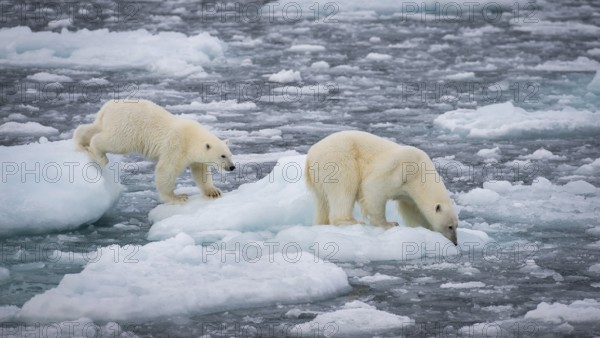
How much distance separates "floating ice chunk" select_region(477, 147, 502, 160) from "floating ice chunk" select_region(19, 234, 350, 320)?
3.94 meters

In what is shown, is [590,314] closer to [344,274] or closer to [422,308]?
[422,308]

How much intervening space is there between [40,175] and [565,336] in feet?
12.7

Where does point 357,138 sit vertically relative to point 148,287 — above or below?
above

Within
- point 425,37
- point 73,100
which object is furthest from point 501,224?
point 425,37

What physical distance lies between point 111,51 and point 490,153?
767 centimetres

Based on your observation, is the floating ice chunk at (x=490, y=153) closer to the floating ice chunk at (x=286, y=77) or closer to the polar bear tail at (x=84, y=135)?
the polar bear tail at (x=84, y=135)

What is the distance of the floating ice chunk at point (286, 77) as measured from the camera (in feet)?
45.1

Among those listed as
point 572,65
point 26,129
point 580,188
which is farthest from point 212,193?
point 572,65

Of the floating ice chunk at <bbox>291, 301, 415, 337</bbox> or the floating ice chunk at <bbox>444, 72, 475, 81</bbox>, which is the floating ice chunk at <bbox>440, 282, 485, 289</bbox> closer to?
the floating ice chunk at <bbox>291, 301, 415, 337</bbox>

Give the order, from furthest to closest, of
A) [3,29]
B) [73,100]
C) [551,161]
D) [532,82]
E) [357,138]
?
[3,29], [532,82], [73,100], [551,161], [357,138]

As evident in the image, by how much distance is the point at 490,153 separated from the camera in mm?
9539

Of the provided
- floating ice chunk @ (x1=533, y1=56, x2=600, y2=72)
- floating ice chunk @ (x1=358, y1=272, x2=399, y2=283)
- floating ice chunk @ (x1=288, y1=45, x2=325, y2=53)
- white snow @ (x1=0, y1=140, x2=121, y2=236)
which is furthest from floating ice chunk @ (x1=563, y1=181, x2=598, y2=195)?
floating ice chunk @ (x1=288, y1=45, x2=325, y2=53)

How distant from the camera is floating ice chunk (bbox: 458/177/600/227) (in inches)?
287

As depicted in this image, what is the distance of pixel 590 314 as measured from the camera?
205 inches
